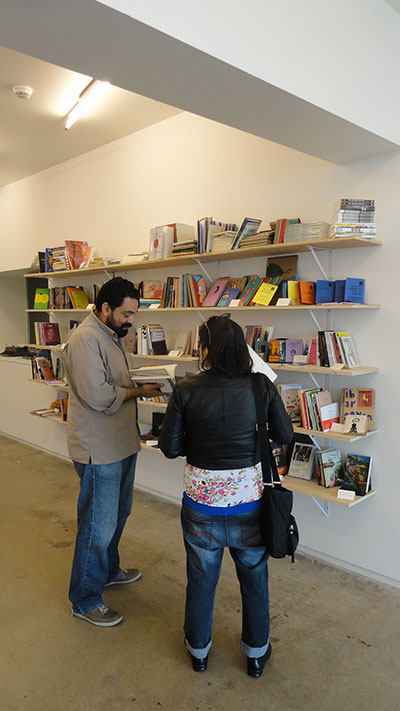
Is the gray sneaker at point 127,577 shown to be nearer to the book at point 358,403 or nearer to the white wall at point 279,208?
the white wall at point 279,208

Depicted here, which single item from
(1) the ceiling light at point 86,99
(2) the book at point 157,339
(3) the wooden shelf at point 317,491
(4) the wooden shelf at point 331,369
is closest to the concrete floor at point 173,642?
(3) the wooden shelf at point 317,491

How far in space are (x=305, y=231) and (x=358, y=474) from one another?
1506mm

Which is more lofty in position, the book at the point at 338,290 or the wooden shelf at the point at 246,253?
the wooden shelf at the point at 246,253

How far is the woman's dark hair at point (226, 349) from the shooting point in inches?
78.0

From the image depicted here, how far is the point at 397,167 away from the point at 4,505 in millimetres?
3891

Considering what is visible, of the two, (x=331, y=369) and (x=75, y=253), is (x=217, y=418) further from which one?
(x=75, y=253)

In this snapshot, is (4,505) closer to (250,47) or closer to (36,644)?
(36,644)

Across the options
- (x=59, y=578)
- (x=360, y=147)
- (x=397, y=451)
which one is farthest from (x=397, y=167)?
(x=59, y=578)

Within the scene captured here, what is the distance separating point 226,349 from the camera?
198cm

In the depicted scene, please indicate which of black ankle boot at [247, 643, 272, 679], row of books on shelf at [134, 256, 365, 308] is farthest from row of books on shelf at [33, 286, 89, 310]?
black ankle boot at [247, 643, 272, 679]

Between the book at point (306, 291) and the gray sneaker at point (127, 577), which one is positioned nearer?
the gray sneaker at point (127, 577)

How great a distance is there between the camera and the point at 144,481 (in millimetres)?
4695

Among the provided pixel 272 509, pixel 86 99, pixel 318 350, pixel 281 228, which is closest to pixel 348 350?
pixel 318 350

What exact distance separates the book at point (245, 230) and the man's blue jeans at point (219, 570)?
1868 millimetres
